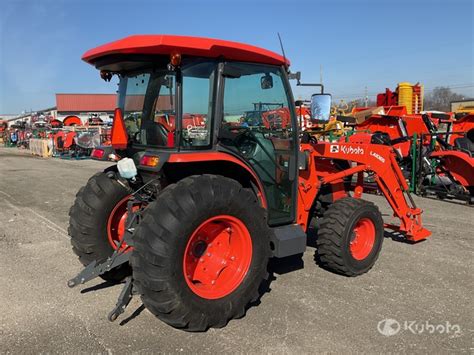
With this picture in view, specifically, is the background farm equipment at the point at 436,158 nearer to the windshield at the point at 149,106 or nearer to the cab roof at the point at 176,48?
the cab roof at the point at 176,48

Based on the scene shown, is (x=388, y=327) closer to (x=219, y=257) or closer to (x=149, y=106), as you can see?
(x=219, y=257)

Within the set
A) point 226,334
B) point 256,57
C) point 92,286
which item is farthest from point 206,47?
point 92,286

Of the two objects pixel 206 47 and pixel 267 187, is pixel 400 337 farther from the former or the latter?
pixel 206 47

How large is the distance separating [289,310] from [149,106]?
2190 millimetres

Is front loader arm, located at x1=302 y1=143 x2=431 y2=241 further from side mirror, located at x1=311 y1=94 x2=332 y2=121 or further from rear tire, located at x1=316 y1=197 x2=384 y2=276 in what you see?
side mirror, located at x1=311 y1=94 x2=332 y2=121

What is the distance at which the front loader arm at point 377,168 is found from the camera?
471 centimetres

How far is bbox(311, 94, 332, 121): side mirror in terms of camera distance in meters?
3.92

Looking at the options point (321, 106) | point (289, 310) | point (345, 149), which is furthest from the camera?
point (345, 149)

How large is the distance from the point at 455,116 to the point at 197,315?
1209cm

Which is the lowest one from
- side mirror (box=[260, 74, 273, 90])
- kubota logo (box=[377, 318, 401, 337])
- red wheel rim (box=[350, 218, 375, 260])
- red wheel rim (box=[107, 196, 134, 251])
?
kubota logo (box=[377, 318, 401, 337])

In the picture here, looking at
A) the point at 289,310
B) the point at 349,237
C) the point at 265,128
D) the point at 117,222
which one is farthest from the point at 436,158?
the point at 117,222

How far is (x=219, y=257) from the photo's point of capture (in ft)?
11.4

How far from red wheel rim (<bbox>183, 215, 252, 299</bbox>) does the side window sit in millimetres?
733

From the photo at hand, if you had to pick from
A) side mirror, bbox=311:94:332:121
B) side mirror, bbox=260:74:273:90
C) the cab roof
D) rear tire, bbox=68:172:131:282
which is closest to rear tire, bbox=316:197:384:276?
side mirror, bbox=311:94:332:121
